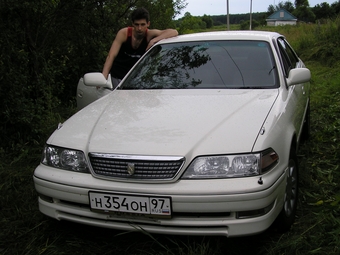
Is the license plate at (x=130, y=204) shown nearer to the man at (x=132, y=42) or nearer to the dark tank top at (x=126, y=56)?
the man at (x=132, y=42)

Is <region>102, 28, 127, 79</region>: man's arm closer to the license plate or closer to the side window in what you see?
the side window

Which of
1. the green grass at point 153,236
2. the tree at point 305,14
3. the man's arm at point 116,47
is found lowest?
the tree at point 305,14

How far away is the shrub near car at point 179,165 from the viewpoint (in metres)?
2.26

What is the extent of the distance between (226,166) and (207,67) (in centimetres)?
146

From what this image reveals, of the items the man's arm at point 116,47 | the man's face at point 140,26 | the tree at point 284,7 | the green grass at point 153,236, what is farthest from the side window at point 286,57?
the tree at point 284,7

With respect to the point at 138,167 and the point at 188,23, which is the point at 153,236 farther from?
the point at 188,23

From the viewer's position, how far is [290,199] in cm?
283

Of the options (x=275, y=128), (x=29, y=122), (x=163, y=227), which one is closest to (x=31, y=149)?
(x=29, y=122)

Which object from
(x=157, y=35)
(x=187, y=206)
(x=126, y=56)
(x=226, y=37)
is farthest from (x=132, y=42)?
(x=187, y=206)

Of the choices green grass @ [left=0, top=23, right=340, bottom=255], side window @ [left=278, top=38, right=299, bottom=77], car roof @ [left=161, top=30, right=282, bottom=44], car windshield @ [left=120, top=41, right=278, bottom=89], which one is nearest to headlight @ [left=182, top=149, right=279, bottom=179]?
green grass @ [left=0, top=23, right=340, bottom=255]

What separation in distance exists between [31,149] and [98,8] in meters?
3.05

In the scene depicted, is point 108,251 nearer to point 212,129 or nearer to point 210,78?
point 212,129

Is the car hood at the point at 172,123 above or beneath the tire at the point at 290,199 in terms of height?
above

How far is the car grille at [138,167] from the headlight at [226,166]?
0.09m
